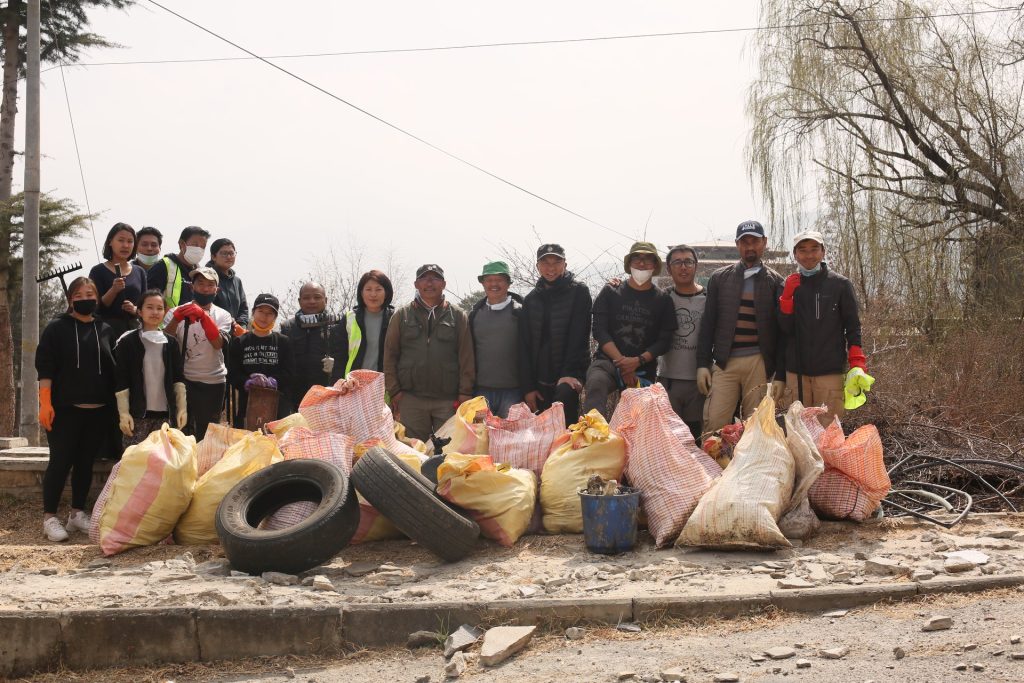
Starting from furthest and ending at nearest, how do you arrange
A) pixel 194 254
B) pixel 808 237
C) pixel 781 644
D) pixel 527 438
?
pixel 194 254
pixel 808 237
pixel 527 438
pixel 781 644

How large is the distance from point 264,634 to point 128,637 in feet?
2.22

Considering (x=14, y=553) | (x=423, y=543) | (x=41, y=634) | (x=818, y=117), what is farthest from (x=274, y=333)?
(x=818, y=117)

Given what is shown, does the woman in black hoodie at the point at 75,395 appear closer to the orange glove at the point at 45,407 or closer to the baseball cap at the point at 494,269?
the orange glove at the point at 45,407

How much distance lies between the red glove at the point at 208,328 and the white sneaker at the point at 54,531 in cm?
176

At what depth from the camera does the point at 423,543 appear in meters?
5.46

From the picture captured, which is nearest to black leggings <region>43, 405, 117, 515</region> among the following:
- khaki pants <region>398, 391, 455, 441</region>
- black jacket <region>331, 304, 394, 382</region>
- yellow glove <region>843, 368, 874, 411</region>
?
black jacket <region>331, 304, 394, 382</region>

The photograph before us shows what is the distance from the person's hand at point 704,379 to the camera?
7.12 metres

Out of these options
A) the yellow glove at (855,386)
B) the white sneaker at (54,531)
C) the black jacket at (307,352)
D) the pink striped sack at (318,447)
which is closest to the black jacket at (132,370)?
the white sneaker at (54,531)

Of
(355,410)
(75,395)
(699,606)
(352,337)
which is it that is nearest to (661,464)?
(699,606)

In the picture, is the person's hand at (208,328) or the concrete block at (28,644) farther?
the person's hand at (208,328)

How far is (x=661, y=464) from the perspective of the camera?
5.84 m

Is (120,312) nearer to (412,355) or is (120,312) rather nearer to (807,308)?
(412,355)

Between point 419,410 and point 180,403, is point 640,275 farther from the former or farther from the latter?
point 180,403

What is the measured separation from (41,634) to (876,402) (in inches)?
270
